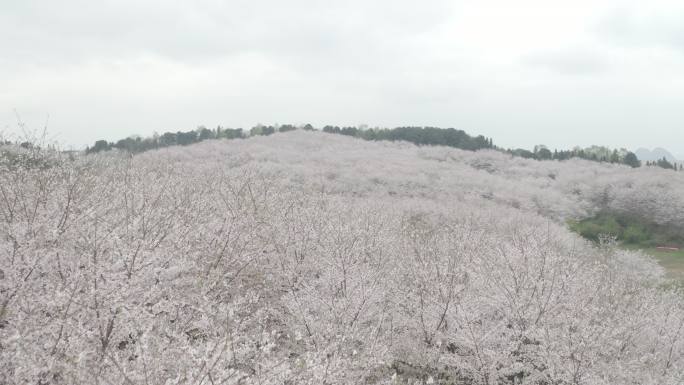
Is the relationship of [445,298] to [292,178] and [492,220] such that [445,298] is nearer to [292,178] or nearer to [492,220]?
[492,220]

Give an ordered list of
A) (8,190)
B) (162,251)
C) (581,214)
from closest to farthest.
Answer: (162,251) < (8,190) < (581,214)

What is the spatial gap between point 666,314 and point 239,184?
19.0 m

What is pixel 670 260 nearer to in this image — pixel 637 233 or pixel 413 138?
pixel 637 233

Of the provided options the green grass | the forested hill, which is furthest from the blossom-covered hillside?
the forested hill

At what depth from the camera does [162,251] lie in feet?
35.3

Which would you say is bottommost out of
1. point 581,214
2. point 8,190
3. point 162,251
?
point 581,214

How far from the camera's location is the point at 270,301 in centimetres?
1548

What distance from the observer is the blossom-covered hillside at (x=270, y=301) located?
7.18 m

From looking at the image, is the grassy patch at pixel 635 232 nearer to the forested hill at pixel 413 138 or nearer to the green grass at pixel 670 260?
the green grass at pixel 670 260

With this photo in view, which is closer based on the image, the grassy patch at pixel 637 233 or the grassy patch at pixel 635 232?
the grassy patch at pixel 637 233

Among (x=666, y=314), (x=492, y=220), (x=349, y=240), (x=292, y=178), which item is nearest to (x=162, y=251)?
(x=349, y=240)

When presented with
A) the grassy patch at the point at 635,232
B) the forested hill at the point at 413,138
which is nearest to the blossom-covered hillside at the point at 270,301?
the grassy patch at the point at 635,232

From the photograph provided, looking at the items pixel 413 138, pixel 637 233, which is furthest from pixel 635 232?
pixel 413 138

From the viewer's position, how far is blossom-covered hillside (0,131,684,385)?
7.18 m
